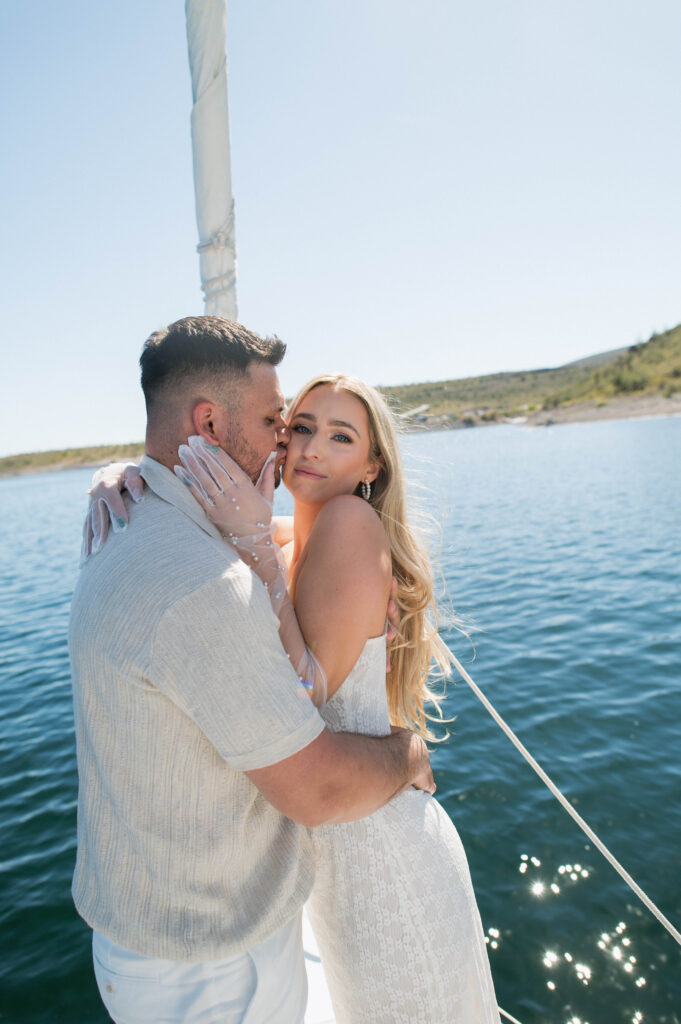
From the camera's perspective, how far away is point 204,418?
1.70 meters

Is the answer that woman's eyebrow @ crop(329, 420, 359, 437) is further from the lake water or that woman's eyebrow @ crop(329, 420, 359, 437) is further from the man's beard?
the man's beard

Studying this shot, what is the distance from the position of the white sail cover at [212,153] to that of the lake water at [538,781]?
122 cm

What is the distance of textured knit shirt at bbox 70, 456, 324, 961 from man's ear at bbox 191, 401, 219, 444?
15 centimetres

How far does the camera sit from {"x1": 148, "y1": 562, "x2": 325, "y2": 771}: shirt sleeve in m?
1.27

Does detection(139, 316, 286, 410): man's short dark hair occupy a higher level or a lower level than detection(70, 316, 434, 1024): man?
higher

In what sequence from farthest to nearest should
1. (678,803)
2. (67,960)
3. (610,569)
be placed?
(610,569) < (678,803) < (67,960)

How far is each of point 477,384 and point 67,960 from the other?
13161 centimetres

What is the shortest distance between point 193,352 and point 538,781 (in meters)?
5.90

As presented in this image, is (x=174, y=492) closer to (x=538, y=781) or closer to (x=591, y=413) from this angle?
(x=538, y=781)

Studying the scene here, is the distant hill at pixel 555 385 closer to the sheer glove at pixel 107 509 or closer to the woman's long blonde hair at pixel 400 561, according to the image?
the woman's long blonde hair at pixel 400 561

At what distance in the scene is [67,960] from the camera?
449cm

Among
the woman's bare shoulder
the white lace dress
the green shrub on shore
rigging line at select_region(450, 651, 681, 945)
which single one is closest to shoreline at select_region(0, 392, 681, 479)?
the green shrub on shore

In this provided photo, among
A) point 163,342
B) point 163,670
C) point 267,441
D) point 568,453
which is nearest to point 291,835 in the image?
point 163,670

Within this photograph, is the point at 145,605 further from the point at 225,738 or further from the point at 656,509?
the point at 656,509
